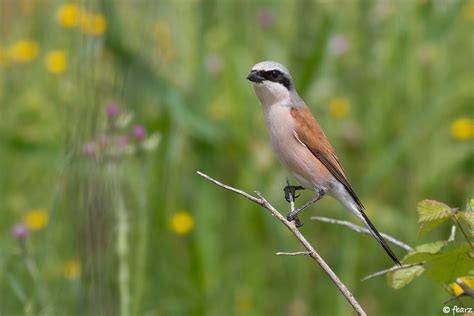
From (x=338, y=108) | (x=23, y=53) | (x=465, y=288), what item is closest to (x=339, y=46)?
(x=338, y=108)

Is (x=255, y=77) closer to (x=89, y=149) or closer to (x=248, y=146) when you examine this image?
(x=89, y=149)

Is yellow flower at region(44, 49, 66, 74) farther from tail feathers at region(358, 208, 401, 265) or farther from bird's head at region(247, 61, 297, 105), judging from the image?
tail feathers at region(358, 208, 401, 265)

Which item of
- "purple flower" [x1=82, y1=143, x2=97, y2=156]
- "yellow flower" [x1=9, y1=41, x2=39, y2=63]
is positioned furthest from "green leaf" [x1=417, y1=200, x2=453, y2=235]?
"yellow flower" [x1=9, y1=41, x2=39, y2=63]

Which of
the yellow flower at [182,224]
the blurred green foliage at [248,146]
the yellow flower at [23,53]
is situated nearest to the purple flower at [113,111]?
the blurred green foliage at [248,146]

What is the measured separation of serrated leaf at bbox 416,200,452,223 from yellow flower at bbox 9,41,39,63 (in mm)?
4734

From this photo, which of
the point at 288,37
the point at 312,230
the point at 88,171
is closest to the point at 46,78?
the point at 288,37

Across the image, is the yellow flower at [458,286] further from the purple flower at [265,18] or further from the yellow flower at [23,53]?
the yellow flower at [23,53]

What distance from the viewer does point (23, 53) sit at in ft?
20.1

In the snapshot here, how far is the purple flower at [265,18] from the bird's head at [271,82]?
2.42 meters

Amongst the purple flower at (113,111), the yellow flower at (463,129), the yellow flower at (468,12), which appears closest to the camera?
the purple flower at (113,111)

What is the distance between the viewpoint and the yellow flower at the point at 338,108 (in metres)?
5.57

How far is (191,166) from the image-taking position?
5.52 m

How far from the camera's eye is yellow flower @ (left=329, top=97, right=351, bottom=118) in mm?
5566

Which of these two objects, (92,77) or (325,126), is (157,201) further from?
(92,77)
